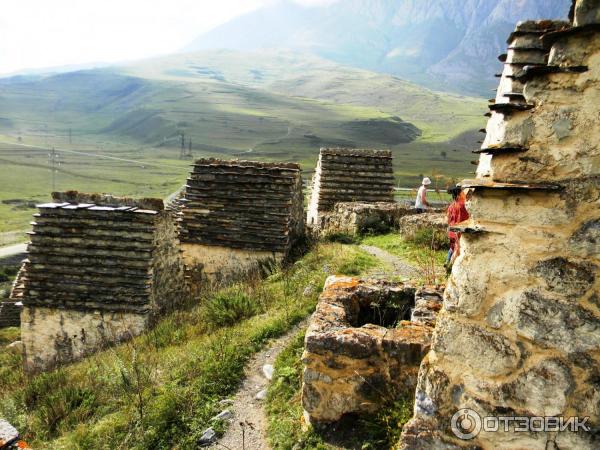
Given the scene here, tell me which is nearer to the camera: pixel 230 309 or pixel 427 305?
pixel 427 305

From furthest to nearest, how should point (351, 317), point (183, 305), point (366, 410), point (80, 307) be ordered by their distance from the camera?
point (183, 305) → point (80, 307) → point (351, 317) → point (366, 410)

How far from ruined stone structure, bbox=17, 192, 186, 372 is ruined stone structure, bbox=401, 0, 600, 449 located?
790 cm

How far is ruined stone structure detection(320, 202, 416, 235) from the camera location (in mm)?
14680

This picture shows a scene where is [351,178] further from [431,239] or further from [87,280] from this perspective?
[87,280]

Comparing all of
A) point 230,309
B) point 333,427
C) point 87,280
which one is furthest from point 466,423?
point 87,280

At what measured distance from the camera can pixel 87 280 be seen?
391 inches

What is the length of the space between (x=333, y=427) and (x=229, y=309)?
14.1 ft

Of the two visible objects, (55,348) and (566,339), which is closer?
(566,339)

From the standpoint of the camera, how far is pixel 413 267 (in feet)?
34.0

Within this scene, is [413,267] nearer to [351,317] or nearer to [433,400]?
[351,317]

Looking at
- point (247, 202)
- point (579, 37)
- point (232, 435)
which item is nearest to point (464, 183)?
point (579, 37)

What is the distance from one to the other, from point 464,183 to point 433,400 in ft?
4.71

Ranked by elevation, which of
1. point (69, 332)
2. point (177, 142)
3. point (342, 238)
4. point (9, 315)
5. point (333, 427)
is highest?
point (177, 142)

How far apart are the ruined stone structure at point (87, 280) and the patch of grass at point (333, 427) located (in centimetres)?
499
